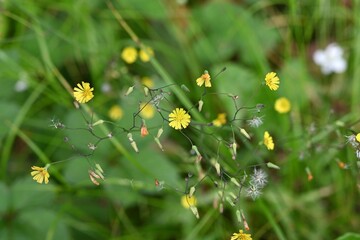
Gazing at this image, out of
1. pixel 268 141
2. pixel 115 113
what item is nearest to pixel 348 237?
pixel 268 141

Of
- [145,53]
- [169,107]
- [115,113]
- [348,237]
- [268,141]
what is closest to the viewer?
[268,141]

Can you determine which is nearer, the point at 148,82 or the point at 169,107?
the point at 169,107

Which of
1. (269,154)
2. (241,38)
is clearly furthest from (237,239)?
(241,38)

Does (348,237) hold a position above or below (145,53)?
below

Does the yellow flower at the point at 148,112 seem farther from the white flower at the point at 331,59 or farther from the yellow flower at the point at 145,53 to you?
the white flower at the point at 331,59

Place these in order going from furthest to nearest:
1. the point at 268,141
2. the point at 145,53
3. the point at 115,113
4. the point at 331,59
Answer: the point at 331,59
the point at 115,113
the point at 145,53
the point at 268,141

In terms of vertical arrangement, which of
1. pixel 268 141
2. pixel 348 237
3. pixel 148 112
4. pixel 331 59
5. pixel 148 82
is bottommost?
pixel 348 237

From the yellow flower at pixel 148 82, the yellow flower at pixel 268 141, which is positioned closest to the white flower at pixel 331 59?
the yellow flower at pixel 148 82

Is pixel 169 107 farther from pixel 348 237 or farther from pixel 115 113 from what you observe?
pixel 348 237
